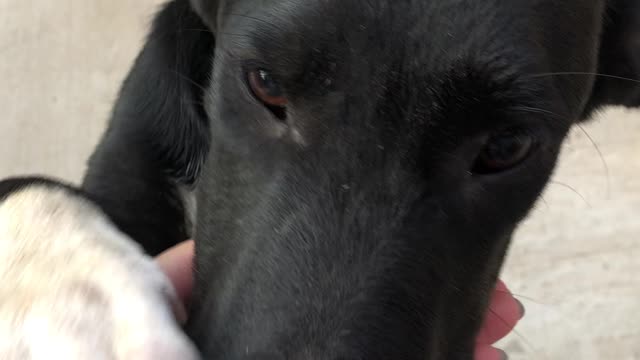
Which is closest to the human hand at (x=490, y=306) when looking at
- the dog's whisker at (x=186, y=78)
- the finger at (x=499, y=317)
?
the finger at (x=499, y=317)

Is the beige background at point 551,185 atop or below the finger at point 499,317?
below

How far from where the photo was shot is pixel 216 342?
977 mm

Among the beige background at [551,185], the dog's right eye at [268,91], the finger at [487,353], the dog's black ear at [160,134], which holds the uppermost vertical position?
the dog's right eye at [268,91]

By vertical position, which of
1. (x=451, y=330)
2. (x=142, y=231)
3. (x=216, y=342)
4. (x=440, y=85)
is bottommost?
(x=142, y=231)

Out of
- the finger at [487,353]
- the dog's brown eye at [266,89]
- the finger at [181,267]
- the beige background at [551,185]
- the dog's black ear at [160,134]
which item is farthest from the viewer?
the beige background at [551,185]

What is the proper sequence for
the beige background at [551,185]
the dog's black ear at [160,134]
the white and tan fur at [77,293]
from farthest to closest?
1. the beige background at [551,185]
2. the dog's black ear at [160,134]
3. the white and tan fur at [77,293]

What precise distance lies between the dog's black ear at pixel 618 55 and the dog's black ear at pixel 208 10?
1.98 feet

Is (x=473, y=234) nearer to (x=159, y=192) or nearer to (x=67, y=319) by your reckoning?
(x=67, y=319)

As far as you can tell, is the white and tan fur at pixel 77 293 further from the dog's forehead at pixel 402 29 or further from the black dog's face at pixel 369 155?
the dog's forehead at pixel 402 29

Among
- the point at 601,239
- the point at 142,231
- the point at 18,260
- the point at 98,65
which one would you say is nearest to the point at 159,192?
the point at 142,231

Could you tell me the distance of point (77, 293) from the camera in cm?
93

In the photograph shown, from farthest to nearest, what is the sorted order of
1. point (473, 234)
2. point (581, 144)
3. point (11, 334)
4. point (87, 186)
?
point (581, 144) → point (87, 186) → point (473, 234) → point (11, 334)

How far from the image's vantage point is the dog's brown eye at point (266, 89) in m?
1.01

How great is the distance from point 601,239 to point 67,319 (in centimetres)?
171
